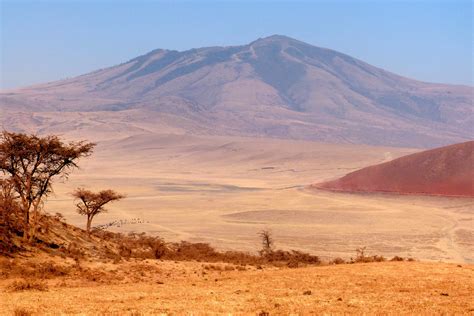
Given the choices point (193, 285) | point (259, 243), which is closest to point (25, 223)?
point (193, 285)

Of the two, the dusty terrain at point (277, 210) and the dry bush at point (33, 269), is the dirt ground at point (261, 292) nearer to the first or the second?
the dry bush at point (33, 269)

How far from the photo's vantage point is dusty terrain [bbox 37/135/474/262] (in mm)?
41969

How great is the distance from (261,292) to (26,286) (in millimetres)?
6354

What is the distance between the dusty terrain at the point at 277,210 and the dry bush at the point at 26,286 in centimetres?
2125

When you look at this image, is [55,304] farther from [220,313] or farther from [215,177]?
[215,177]

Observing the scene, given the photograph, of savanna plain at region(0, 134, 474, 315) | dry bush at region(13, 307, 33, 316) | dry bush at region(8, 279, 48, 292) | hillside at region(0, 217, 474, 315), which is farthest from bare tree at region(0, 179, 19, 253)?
dry bush at region(13, 307, 33, 316)

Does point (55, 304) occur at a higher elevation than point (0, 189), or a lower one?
lower

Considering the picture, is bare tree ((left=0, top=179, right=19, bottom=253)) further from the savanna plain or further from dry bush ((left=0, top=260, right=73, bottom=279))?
dry bush ((left=0, top=260, right=73, bottom=279))

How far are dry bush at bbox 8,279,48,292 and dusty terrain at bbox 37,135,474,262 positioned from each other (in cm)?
2125

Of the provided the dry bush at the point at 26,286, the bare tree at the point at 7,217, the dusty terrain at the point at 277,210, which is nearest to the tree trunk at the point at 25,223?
the bare tree at the point at 7,217

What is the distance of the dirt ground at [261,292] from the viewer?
1409 centimetres

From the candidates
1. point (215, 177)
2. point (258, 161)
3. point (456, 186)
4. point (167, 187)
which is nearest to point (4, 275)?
point (456, 186)

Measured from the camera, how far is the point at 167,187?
8450 cm

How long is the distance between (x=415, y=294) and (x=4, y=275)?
38.3ft
